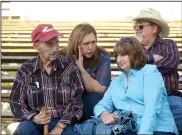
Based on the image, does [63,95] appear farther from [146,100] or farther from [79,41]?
[146,100]

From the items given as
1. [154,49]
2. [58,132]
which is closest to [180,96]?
[154,49]

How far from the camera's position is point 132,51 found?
384 cm

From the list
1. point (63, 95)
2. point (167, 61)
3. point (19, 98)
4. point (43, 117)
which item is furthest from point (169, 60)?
point (19, 98)

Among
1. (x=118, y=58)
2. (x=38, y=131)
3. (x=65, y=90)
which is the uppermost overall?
(x=118, y=58)

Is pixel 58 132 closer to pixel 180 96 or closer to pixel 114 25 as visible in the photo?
pixel 180 96

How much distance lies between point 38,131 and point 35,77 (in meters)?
0.42

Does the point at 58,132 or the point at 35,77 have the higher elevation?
the point at 35,77

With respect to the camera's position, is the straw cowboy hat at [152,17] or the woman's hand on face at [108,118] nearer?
the woman's hand on face at [108,118]

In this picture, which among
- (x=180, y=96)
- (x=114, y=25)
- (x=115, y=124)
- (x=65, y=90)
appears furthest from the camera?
(x=114, y=25)

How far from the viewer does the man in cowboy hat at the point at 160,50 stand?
4230 mm

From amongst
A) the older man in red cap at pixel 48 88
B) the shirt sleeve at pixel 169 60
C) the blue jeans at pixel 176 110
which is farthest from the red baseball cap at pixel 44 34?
the blue jeans at pixel 176 110

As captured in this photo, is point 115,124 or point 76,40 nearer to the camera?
point 115,124

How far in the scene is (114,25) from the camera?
23.9 feet

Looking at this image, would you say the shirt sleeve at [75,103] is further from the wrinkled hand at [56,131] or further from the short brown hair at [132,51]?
Answer: the short brown hair at [132,51]
